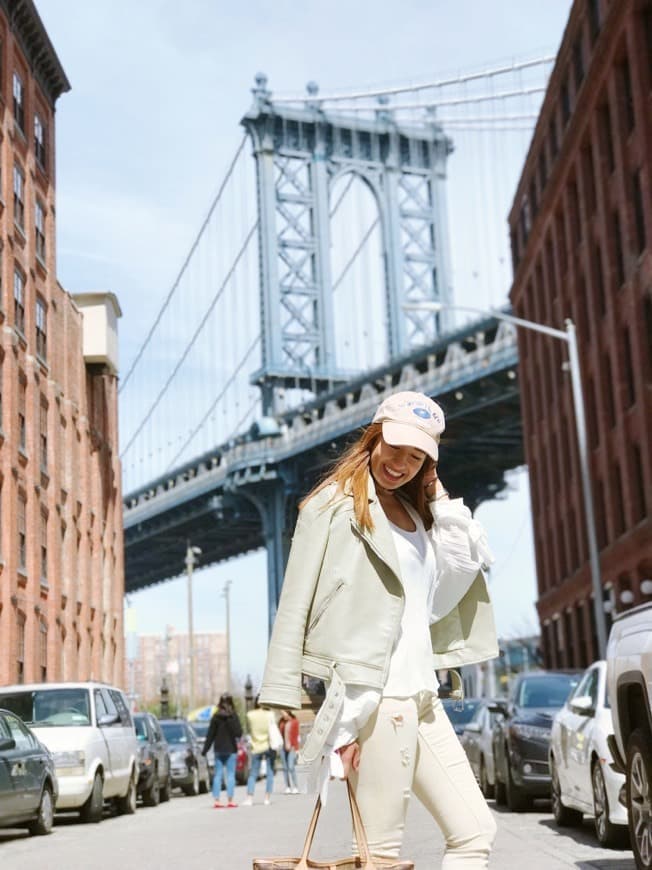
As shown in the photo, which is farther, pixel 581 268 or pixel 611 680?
pixel 581 268

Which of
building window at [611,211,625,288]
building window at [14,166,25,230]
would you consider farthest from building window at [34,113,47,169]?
building window at [611,211,625,288]

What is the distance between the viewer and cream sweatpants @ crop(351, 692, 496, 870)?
4234 mm

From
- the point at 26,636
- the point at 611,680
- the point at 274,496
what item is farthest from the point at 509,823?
the point at 274,496

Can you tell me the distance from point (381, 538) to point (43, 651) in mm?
34699

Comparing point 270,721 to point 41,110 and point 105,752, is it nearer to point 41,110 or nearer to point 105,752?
point 105,752

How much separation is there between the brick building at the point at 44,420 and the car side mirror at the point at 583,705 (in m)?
22.6

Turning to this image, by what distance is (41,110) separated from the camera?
4272cm

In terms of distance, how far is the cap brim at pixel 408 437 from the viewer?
4387 mm

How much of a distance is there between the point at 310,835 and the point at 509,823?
11.7m

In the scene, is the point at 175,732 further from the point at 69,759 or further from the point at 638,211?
the point at 638,211

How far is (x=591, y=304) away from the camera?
44719 millimetres

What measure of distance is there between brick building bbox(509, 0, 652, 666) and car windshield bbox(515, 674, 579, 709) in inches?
623

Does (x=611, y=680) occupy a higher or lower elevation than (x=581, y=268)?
lower

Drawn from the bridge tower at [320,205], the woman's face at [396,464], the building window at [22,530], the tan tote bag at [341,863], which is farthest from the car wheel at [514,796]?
the bridge tower at [320,205]
